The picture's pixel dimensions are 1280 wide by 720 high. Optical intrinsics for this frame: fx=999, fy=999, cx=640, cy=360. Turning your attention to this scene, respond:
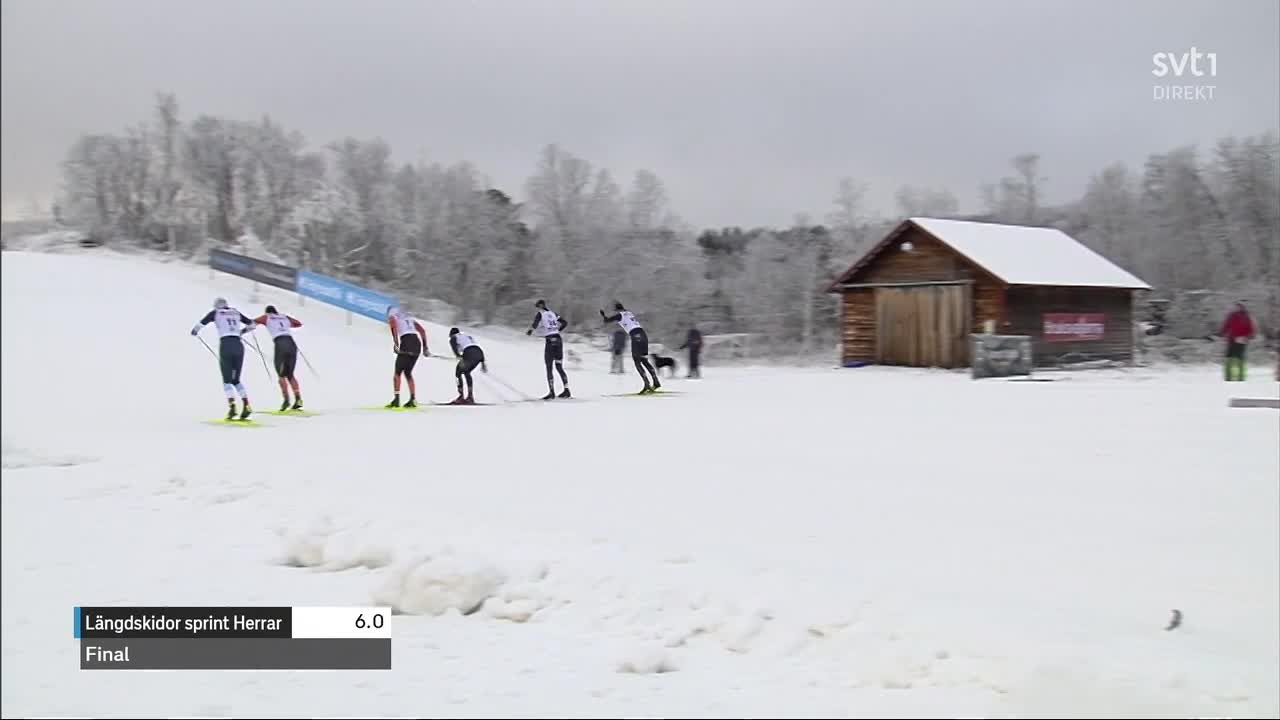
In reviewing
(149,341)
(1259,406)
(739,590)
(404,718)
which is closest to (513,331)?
(149,341)

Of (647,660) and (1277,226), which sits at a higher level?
(1277,226)

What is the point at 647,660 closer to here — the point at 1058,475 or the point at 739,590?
the point at 739,590

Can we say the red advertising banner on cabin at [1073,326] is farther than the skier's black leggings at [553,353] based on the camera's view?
Yes

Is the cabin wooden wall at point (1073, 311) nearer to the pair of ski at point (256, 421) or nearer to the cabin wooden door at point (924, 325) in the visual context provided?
the cabin wooden door at point (924, 325)

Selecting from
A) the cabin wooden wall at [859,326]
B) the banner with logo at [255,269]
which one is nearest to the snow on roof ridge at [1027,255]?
the cabin wooden wall at [859,326]

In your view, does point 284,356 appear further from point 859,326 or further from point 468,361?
point 859,326

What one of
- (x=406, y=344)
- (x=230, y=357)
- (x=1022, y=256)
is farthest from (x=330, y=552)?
(x=1022, y=256)

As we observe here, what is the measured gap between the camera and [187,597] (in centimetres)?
384

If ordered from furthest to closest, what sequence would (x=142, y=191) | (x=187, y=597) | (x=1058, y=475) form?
(x=1058, y=475), (x=142, y=191), (x=187, y=597)

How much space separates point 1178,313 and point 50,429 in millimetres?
43703

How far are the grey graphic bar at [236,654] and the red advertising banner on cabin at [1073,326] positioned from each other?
93.6 feet

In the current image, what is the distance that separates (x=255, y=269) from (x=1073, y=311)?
2300cm

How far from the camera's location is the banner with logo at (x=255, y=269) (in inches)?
591

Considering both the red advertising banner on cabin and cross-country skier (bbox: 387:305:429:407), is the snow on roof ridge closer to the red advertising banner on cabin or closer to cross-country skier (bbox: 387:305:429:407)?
the red advertising banner on cabin
